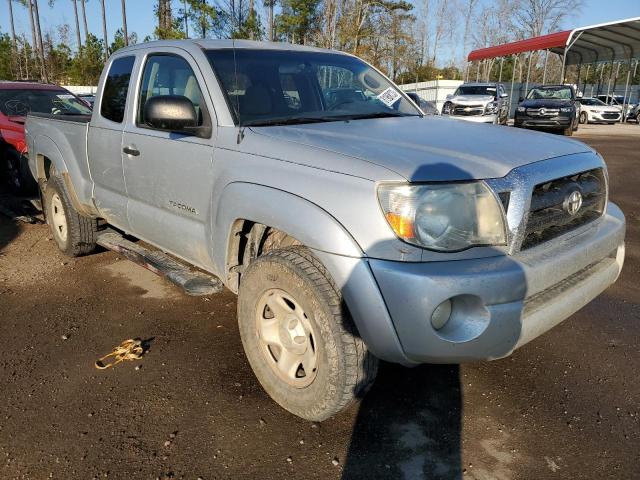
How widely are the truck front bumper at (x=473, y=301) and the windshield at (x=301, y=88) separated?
1436 mm

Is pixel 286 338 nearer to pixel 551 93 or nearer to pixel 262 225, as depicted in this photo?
pixel 262 225

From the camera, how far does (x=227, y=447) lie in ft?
8.56

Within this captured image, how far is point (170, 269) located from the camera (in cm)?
366

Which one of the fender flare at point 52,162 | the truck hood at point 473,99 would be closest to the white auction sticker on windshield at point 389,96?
the fender flare at point 52,162

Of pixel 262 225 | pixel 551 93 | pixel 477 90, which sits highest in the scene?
pixel 477 90

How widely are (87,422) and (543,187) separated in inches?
100

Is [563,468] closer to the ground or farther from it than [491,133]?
closer to the ground

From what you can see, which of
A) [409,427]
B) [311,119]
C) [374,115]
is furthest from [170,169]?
[409,427]

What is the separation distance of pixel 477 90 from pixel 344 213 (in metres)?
19.2

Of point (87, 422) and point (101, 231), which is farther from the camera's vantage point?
point (101, 231)

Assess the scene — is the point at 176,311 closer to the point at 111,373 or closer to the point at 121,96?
the point at 111,373

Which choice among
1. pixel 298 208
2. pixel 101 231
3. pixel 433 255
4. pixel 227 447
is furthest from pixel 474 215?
pixel 101 231

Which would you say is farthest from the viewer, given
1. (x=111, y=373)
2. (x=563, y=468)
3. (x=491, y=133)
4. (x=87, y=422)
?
(x=111, y=373)

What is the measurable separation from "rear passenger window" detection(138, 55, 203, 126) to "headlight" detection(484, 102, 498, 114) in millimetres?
16800
